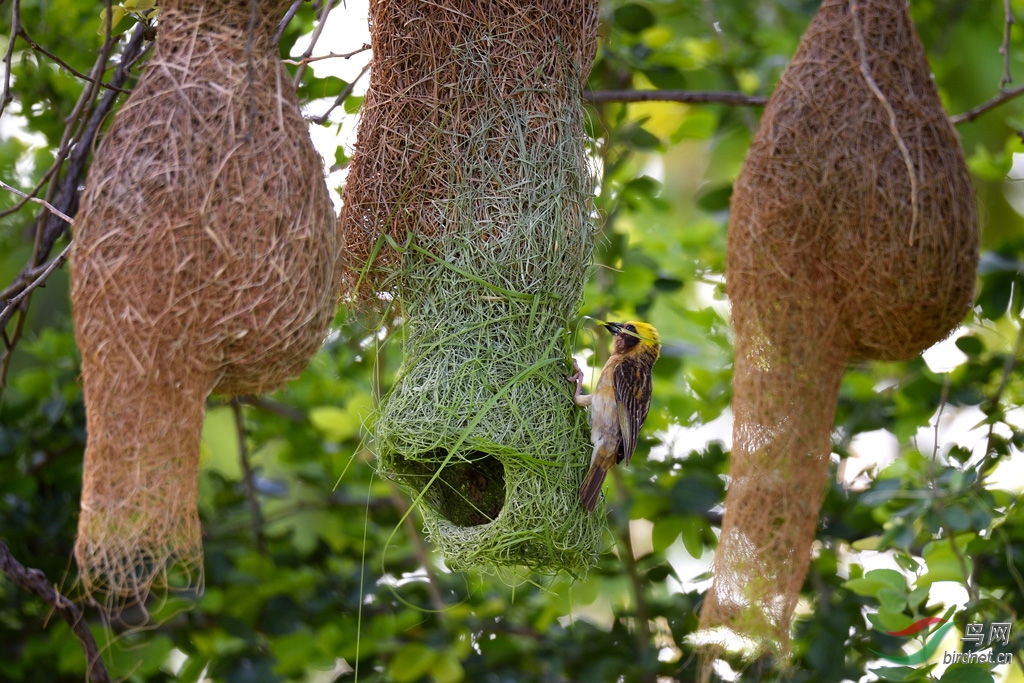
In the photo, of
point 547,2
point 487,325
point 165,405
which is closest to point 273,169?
point 165,405

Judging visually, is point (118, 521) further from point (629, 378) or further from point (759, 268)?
point (759, 268)

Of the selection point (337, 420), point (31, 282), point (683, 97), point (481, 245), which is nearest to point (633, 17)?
point (683, 97)

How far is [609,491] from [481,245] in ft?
3.50

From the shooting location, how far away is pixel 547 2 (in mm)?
2076

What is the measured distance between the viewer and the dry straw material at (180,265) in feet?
5.14

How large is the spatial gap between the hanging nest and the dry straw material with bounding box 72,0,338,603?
392 millimetres

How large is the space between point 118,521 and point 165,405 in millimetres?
208

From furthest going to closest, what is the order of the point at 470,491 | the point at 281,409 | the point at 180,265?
the point at 281,409 < the point at 470,491 < the point at 180,265

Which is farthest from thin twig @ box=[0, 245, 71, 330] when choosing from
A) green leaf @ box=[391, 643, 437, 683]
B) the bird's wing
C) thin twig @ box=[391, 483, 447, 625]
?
green leaf @ box=[391, 643, 437, 683]

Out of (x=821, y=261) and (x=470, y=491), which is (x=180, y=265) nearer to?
(x=470, y=491)

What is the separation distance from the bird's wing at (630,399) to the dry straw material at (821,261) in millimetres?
234

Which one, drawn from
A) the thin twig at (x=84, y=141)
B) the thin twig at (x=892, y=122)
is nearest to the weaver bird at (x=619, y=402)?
the thin twig at (x=892, y=122)

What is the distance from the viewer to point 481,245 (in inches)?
79.4

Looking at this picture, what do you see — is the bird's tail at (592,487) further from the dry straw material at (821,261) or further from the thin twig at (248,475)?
the thin twig at (248,475)
